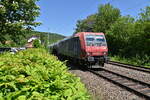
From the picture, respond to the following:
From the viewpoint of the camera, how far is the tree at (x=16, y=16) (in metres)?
14.9

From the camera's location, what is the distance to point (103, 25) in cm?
4334

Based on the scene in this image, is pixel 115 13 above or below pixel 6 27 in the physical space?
above

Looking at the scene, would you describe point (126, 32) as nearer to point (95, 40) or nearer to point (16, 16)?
point (95, 40)

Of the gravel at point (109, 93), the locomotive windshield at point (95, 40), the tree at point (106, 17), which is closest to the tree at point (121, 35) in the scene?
the tree at point (106, 17)

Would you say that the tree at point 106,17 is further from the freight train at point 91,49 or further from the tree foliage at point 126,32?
the freight train at point 91,49

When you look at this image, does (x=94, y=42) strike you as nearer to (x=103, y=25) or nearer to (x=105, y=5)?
(x=103, y=25)

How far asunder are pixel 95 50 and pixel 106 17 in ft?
102

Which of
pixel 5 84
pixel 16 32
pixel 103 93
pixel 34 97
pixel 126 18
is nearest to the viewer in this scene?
pixel 34 97

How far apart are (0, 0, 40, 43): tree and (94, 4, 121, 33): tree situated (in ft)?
92.7

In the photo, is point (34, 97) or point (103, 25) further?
point (103, 25)

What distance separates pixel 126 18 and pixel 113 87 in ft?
91.6

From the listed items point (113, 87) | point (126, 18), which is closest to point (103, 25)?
point (126, 18)

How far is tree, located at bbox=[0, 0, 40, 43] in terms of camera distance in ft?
48.8

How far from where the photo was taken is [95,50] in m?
14.6
